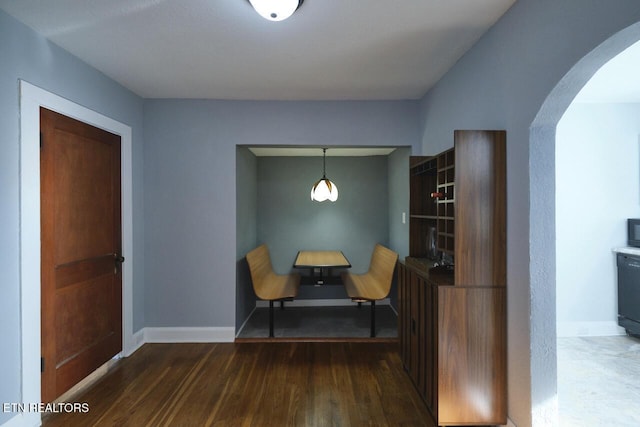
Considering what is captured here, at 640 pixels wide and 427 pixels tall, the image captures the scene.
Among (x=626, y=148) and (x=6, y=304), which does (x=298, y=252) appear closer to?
(x=6, y=304)

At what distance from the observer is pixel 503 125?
2143 millimetres

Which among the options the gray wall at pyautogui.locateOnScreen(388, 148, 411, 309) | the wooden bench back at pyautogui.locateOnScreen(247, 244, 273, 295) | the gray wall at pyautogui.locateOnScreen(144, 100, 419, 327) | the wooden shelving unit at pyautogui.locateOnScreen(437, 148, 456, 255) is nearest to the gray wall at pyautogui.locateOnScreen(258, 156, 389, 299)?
the gray wall at pyautogui.locateOnScreen(388, 148, 411, 309)

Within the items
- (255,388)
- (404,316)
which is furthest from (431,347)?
(255,388)

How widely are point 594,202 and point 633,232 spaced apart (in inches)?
18.6

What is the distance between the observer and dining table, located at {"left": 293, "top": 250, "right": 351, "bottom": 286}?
4188 millimetres

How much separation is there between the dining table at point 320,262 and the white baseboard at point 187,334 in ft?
3.58

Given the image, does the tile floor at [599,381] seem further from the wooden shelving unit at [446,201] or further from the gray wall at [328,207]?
the gray wall at [328,207]

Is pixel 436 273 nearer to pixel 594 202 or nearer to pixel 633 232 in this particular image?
pixel 594 202

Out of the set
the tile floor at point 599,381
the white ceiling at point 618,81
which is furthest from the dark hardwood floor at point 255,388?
the white ceiling at point 618,81

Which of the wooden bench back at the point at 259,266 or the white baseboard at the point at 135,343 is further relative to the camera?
the wooden bench back at the point at 259,266

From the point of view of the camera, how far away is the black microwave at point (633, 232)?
365 cm

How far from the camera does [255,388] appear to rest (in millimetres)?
2764

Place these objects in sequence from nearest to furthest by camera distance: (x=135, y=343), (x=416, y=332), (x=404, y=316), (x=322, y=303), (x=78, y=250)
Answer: (x=416, y=332) < (x=78, y=250) < (x=404, y=316) < (x=135, y=343) < (x=322, y=303)

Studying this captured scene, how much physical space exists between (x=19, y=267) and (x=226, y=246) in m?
1.82
